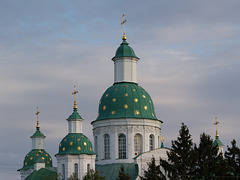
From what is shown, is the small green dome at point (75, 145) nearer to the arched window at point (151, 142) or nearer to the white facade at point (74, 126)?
the white facade at point (74, 126)

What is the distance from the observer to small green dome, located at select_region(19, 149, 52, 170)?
306 ft

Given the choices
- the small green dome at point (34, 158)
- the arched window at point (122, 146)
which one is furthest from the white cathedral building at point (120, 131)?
the small green dome at point (34, 158)

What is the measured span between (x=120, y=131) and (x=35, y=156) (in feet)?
48.8

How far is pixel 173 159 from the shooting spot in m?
58.1

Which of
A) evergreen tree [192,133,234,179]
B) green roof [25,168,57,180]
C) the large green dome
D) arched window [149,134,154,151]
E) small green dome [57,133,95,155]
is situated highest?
the large green dome

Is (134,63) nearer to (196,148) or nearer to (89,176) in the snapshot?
(89,176)

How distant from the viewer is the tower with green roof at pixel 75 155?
253 ft

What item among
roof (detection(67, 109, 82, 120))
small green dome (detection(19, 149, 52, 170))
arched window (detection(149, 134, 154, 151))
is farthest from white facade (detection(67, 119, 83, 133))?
small green dome (detection(19, 149, 52, 170))

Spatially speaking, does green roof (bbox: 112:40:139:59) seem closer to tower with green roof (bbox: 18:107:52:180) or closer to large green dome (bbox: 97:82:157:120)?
large green dome (bbox: 97:82:157:120)

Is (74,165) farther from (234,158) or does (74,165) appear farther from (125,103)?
(234,158)

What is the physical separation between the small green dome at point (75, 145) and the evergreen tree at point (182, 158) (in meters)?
19.2

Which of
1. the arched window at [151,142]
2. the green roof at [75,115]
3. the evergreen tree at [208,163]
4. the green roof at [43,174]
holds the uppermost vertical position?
the green roof at [75,115]

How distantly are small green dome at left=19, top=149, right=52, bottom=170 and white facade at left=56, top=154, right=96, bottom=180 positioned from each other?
49.4 feet

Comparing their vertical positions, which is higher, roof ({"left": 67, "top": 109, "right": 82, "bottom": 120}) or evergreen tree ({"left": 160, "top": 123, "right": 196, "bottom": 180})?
roof ({"left": 67, "top": 109, "right": 82, "bottom": 120})
